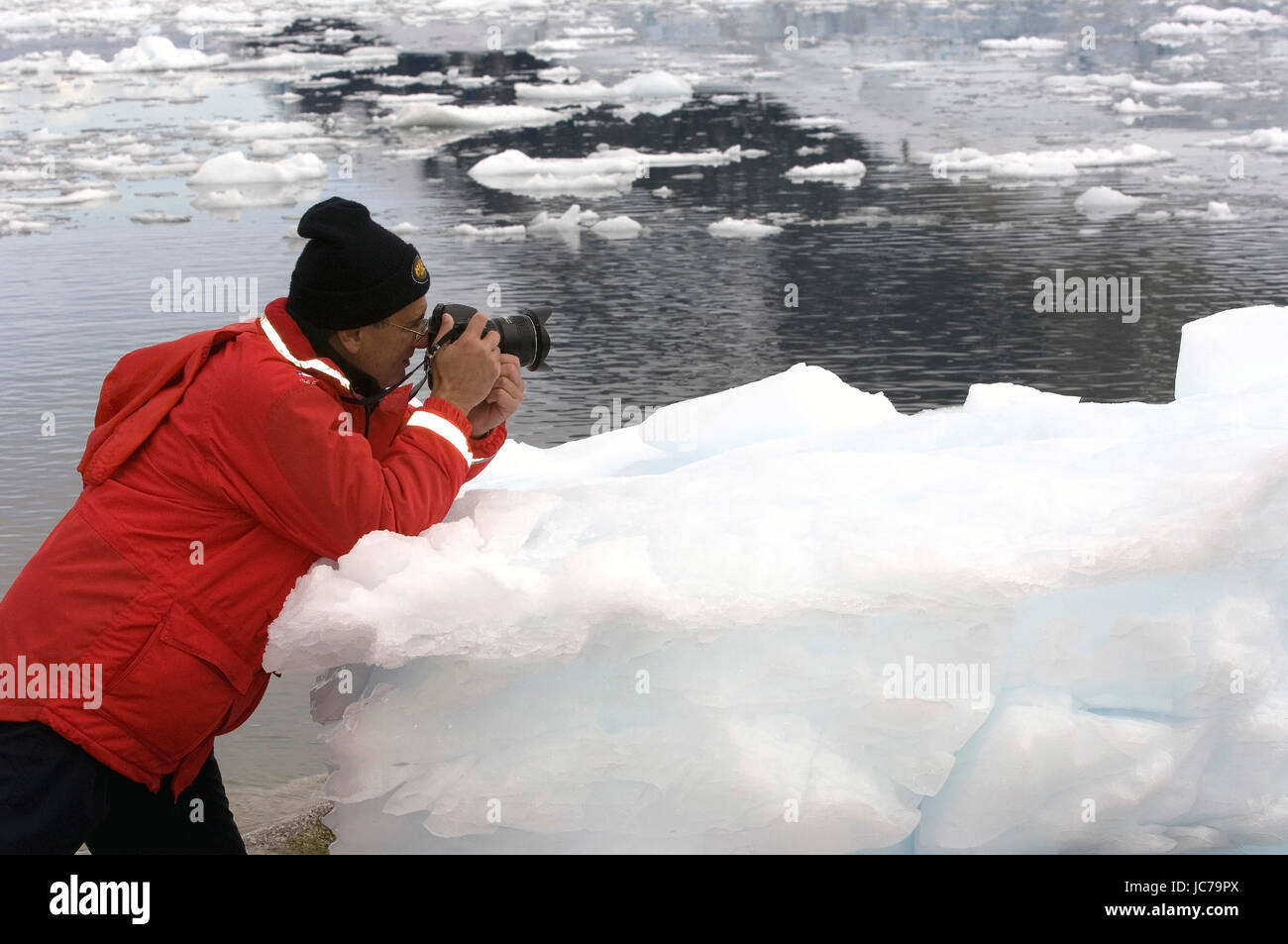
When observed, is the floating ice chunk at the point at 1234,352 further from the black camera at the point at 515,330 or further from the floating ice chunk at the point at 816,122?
the floating ice chunk at the point at 816,122

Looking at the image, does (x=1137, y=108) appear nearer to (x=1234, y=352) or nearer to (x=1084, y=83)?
(x=1084, y=83)

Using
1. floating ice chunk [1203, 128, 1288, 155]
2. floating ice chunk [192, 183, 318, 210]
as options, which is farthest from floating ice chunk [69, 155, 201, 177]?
floating ice chunk [1203, 128, 1288, 155]

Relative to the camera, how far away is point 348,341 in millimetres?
2051

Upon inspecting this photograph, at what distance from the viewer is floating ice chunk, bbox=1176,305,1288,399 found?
116 inches

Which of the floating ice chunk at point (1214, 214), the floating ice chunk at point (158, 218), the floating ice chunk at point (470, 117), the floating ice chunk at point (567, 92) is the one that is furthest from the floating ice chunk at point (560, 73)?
the floating ice chunk at point (1214, 214)

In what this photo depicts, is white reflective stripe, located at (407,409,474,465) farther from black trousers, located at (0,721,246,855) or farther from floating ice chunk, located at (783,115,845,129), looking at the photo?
floating ice chunk, located at (783,115,845,129)

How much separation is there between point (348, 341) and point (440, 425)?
0.56 ft

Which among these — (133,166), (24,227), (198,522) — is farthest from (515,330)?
(133,166)

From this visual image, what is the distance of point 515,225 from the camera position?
925 centimetres
